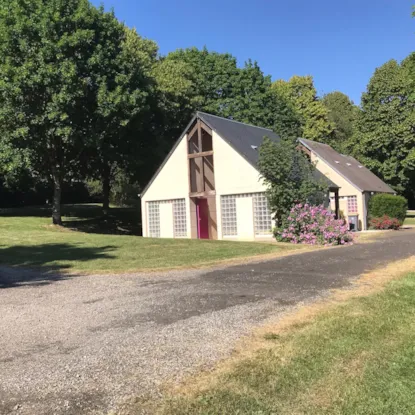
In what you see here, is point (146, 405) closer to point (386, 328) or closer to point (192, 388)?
point (192, 388)

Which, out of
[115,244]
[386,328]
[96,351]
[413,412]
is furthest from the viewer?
[115,244]

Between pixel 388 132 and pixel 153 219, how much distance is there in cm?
2491

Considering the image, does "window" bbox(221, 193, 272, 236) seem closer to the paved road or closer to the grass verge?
the paved road

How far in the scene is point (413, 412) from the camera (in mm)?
3393

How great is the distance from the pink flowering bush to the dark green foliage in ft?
1.86

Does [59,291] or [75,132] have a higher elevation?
[75,132]

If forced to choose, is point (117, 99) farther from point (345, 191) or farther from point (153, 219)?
point (345, 191)

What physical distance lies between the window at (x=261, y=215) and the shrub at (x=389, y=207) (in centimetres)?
1069

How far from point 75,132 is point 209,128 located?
7.24 m

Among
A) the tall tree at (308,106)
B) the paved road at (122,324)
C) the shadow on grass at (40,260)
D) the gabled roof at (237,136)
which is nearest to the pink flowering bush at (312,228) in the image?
the gabled roof at (237,136)

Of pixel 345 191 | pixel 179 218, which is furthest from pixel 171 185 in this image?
pixel 345 191

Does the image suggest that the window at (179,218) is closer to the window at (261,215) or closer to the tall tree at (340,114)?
the window at (261,215)

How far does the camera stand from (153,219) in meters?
25.8

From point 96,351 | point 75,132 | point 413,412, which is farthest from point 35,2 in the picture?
point 413,412
